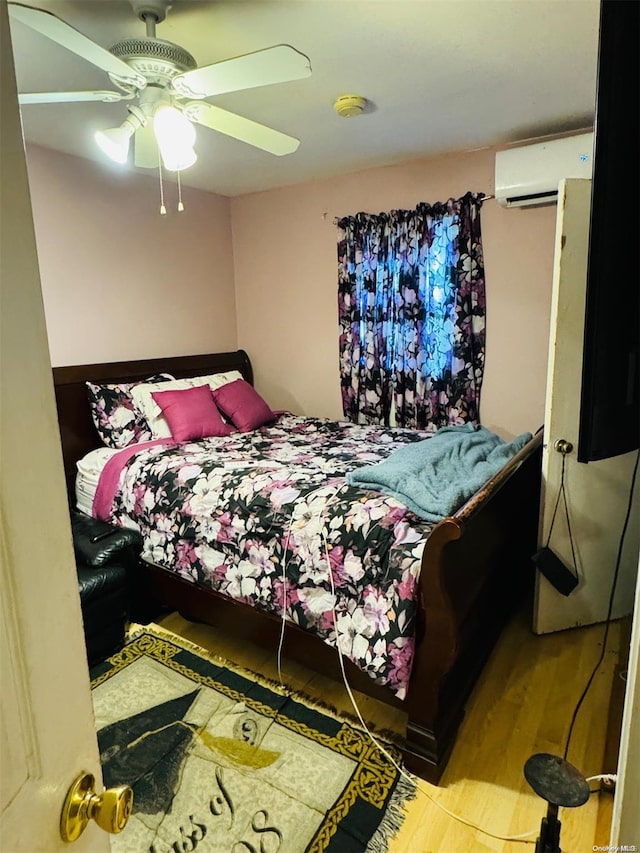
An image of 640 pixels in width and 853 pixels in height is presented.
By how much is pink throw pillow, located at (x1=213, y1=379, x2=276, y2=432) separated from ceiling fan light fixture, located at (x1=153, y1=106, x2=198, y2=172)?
5.59 ft

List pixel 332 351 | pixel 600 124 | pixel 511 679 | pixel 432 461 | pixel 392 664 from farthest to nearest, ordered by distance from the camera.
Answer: pixel 332 351 → pixel 432 461 → pixel 511 679 → pixel 392 664 → pixel 600 124

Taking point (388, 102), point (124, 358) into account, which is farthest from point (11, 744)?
point (124, 358)

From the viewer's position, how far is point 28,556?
50 centimetres

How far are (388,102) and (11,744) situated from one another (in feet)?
8.60

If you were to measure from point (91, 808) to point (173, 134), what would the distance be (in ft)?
6.00

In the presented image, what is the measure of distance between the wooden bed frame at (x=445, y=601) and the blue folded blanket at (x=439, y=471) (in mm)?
112

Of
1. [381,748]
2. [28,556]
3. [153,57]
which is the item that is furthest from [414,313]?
[28,556]

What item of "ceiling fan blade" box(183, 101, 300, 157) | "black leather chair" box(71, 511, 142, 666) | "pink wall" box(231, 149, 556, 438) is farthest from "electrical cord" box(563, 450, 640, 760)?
"black leather chair" box(71, 511, 142, 666)

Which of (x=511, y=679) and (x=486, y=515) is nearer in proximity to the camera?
(x=486, y=515)

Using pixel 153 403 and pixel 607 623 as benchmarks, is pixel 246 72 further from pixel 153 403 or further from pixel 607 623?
pixel 607 623

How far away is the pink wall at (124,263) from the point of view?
2.80 meters

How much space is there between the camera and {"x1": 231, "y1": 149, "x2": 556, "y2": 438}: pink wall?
9.76ft

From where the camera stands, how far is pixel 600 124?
0.68 metres

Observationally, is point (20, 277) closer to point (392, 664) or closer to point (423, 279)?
point (392, 664)
